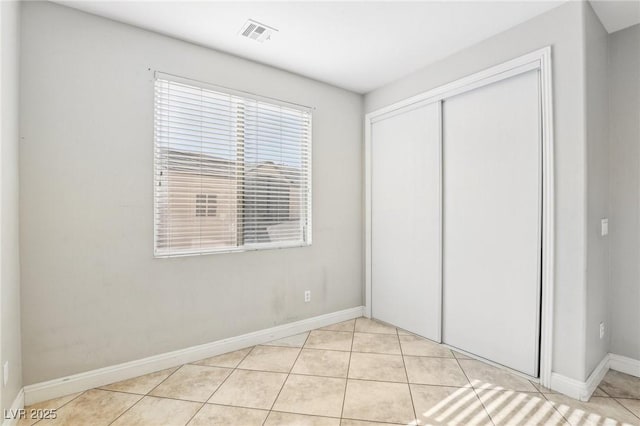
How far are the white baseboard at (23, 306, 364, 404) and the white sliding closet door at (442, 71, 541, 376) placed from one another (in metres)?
1.42

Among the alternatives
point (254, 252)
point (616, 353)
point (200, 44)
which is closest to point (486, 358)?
point (616, 353)

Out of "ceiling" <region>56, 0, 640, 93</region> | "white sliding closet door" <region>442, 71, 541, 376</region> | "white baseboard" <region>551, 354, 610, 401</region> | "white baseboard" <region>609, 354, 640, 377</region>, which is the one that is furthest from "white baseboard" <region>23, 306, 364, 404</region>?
"ceiling" <region>56, 0, 640, 93</region>

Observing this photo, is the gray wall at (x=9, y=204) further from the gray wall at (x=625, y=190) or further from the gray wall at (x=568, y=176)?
the gray wall at (x=625, y=190)

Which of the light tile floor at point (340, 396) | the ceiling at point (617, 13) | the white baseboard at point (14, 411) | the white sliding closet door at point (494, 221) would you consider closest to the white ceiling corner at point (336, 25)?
the ceiling at point (617, 13)

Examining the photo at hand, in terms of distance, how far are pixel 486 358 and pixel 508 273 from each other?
28.5 inches

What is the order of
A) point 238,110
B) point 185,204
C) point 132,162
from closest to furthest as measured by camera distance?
1. point 132,162
2. point 185,204
3. point 238,110

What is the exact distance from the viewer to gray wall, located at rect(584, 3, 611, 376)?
1993 millimetres

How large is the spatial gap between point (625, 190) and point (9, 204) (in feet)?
13.2

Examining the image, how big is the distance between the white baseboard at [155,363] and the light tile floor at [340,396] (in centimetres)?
5

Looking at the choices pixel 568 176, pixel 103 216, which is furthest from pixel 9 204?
pixel 568 176

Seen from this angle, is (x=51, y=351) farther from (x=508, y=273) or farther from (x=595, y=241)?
(x=595, y=241)

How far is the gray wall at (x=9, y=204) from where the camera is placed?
1.60 meters

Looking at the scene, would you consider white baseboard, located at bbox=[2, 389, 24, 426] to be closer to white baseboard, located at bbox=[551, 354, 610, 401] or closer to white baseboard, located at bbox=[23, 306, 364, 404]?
white baseboard, located at bbox=[23, 306, 364, 404]

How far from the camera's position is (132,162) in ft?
7.37
